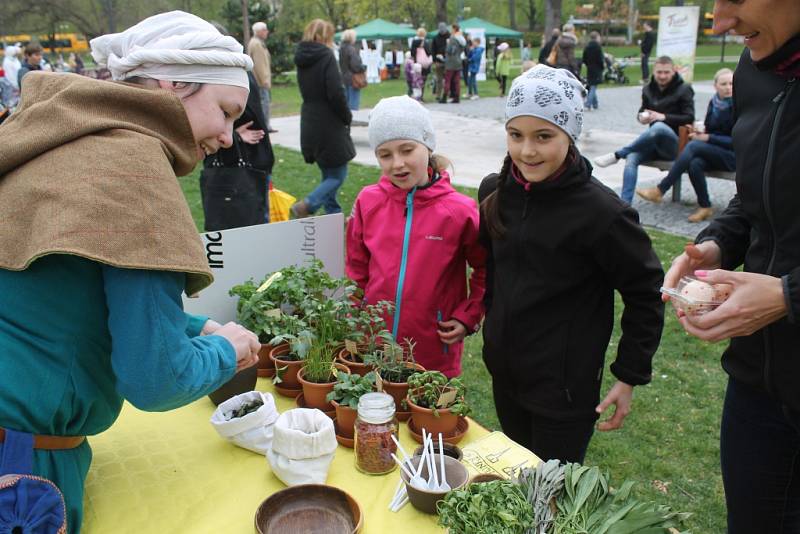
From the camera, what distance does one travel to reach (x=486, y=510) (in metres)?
1.29

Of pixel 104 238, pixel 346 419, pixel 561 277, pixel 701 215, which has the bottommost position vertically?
pixel 701 215

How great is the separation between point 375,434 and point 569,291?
0.79 metres

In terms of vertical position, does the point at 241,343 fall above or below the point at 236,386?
above

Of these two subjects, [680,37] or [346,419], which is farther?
[680,37]

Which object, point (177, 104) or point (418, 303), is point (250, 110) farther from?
point (177, 104)

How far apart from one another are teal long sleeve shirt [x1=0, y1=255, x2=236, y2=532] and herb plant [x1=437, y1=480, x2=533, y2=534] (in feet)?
1.91

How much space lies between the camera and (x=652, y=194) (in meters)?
7.49

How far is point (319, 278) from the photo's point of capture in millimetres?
2314

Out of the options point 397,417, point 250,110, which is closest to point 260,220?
point 250,110

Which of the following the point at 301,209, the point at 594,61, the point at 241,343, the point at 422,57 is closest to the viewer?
the point at 241,343

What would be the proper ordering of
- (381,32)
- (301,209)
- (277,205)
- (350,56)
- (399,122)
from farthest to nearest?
(381,32), (350,56), (301,209), (277,205), (399,122)

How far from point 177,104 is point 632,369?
1.49m

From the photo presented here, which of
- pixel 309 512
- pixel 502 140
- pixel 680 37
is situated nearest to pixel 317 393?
pixel 309 512

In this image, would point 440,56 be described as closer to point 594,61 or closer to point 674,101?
point 594,61
